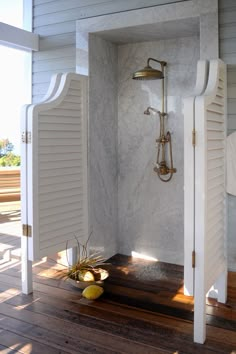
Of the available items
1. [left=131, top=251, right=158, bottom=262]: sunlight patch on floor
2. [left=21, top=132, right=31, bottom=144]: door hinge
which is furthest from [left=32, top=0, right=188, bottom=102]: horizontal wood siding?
[left=131, top=251, right=158, bottom=262]: sunlight patch on floor

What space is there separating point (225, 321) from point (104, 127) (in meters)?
2.11

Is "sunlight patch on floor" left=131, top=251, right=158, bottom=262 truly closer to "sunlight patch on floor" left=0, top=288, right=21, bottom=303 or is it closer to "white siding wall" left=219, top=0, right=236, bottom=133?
"sunlight patch on floor" left=0, top=288, right=21, bottom=303

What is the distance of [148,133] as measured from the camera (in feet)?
13.1

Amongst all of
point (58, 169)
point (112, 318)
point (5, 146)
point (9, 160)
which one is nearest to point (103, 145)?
point (58, 169)

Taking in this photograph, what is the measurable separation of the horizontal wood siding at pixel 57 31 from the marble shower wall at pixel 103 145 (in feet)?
0.87

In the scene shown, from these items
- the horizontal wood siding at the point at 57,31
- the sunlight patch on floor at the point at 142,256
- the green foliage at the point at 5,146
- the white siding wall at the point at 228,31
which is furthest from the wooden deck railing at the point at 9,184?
the white siding wall at the point at 228,31

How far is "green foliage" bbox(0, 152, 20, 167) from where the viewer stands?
239 inches

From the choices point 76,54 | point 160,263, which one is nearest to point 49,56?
point 76,54

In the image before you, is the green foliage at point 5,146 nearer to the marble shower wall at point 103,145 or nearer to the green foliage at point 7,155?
the green foliage at point 7,155

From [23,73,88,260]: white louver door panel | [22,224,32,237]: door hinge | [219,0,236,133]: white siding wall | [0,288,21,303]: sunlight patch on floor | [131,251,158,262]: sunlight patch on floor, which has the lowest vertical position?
[0,288,21,303]: sunlight patch on floor

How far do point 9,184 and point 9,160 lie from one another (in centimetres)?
48

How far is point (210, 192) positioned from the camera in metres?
2.45

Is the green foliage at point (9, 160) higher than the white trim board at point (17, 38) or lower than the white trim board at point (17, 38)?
lower

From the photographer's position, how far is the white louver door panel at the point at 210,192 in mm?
2281
